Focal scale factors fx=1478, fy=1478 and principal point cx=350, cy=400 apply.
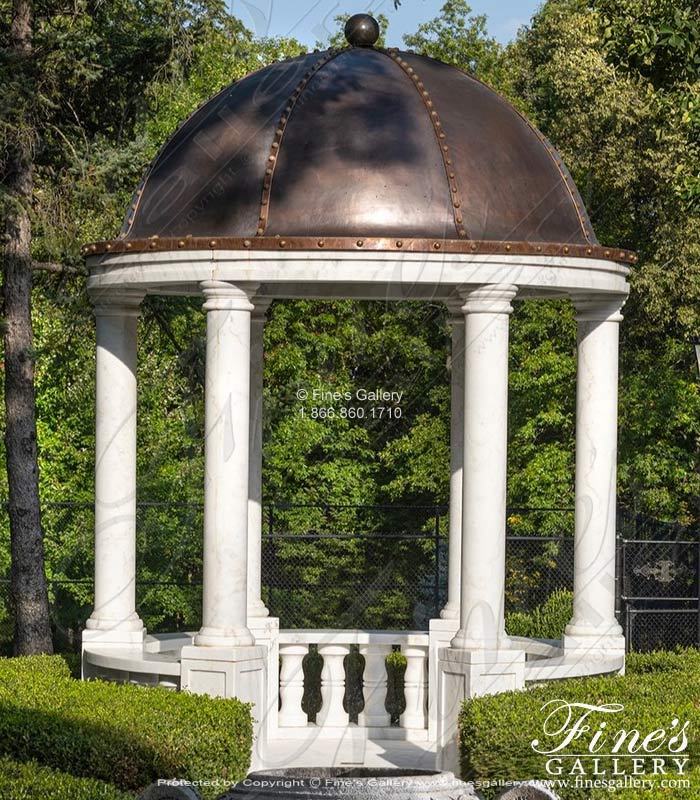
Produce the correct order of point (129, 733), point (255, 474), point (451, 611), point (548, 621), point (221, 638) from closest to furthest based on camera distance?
point (129, 733) < point (221, 638) < point (451, 611) < point (255, 474) < point (548, 621)

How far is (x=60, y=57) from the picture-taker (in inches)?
916

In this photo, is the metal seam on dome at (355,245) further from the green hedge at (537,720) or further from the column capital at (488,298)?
the green hedge at (537,720)

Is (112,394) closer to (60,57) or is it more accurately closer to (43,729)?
(43,729)

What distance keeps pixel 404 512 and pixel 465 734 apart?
24.9m

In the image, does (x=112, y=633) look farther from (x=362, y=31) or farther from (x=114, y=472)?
(x=362, y=31)

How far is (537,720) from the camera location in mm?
13523

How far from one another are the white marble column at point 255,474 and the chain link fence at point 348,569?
13.2 metres

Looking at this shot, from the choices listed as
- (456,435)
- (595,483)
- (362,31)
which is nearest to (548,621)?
(456,435)

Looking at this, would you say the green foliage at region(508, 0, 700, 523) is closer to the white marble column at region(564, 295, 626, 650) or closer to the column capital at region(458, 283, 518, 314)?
the white marble column at region(564, 295, 626, 650)

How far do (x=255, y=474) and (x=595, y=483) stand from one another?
4392 millimetres

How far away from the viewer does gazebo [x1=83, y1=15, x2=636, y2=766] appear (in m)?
15.1

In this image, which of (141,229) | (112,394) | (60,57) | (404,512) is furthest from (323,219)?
(404,512)

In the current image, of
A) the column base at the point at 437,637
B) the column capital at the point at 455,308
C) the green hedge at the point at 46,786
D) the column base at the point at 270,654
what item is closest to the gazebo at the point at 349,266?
the column base at the point at 437,637

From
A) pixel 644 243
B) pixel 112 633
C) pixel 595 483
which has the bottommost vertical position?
pixel 112 633
